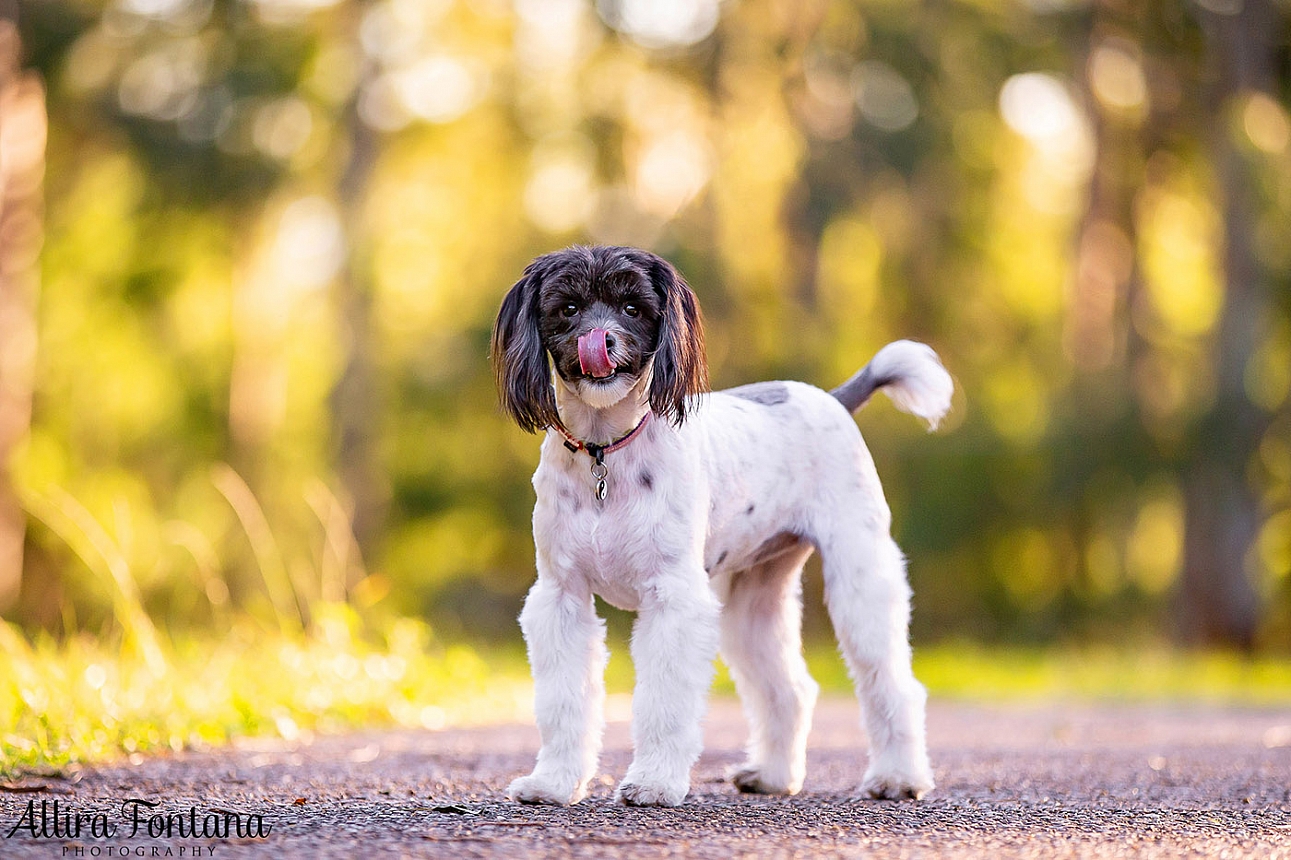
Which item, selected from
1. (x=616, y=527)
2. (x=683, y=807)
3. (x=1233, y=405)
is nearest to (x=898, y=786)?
(x=683, y=807)

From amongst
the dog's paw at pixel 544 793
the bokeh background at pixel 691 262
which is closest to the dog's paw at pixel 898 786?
the dog's paw at pixel 544 793

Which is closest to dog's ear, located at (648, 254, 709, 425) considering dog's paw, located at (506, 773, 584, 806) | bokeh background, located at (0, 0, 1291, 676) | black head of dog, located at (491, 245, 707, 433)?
black head of dog, located at (491, 245, 707, 433)

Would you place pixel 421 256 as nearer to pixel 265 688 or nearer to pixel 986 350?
pixel 986 350

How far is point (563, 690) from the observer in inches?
184

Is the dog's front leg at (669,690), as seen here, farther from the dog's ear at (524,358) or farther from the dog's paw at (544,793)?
the dog's ear at (524,358)

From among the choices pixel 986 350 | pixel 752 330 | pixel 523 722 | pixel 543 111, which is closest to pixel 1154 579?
pixel 986 350

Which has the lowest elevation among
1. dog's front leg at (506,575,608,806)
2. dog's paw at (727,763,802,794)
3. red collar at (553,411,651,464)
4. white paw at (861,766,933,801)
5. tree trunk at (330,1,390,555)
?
dog's paw at (727,763,802,794)

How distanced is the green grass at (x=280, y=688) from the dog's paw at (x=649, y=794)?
7.86ft

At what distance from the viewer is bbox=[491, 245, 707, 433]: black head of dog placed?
4.66 metres

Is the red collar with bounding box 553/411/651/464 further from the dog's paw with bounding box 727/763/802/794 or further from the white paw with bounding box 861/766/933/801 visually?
the white paw with bounding box 861/766/933/801

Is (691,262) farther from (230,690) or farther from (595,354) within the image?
(595,354)

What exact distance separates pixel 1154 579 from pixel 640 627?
724 inches

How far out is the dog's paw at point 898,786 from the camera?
5188 mm

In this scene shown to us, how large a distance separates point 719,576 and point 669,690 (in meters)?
1.11
